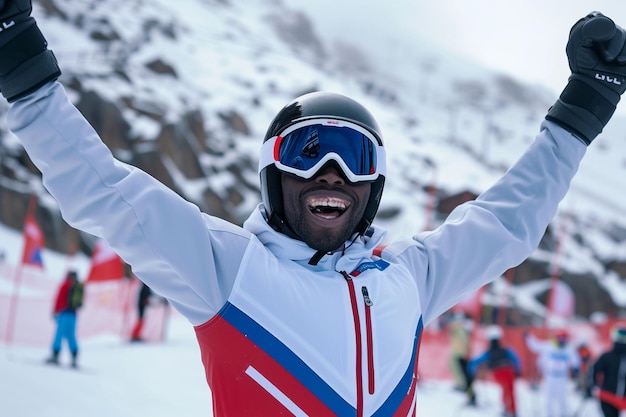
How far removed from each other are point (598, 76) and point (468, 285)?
879 millimetres

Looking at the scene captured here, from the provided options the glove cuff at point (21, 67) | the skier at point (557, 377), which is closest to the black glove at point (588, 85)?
the glove cuff at point (21, 67)

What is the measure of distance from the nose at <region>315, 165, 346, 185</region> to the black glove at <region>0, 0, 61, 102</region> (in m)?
0.80

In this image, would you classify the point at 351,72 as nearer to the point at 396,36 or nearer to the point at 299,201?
the point at 396,36

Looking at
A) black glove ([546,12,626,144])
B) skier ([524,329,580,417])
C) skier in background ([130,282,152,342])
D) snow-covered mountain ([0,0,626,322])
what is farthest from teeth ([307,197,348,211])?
snow-covered mountain ([0,0,626,322])

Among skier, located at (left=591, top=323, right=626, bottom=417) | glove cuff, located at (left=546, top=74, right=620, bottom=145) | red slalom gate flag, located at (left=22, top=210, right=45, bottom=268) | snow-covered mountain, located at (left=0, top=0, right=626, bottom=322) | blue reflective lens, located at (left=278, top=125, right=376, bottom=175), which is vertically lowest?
snow-covered mountain, located at (left=0, top=0, right=626, bottom=322)

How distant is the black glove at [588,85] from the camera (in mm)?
2219

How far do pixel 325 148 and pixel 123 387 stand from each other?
621cm

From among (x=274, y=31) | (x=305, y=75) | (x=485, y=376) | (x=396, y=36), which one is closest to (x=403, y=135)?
(x=305, y=75)

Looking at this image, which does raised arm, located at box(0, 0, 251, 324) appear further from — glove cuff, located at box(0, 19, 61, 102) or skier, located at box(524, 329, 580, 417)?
skier, located at box(524, 329, 580, 417)

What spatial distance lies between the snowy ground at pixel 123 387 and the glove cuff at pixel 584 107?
5133 millimetres

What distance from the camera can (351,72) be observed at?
86.7 metres

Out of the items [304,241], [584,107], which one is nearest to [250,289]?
[304,241]

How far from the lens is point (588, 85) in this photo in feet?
7.38

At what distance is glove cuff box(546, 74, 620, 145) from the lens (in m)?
2.25
